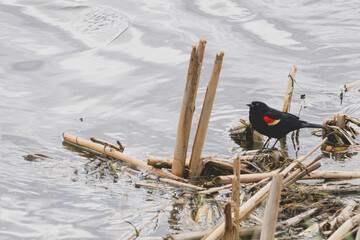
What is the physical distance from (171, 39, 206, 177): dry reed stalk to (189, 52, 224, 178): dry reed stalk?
4.1 inches

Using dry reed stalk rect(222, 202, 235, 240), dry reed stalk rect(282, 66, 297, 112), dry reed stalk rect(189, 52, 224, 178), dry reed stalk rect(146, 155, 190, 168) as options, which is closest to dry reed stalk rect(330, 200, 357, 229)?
dry reed stalk rect(222, 202, 235, 240)

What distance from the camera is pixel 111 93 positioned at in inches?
376

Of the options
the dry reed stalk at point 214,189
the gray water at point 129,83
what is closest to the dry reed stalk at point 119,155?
the gray water at point 129,83

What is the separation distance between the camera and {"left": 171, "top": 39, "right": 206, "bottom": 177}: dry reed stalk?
18.6 ft

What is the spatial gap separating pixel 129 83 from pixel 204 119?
13.7 ft

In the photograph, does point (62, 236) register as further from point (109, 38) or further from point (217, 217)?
point (109, 38)

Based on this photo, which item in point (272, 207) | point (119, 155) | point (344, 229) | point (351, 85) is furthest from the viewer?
point (351, 85)

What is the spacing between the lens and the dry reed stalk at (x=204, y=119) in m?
5.70

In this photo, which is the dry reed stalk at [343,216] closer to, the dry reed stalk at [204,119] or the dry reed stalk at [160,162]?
the dry reed stalk at [204,119]


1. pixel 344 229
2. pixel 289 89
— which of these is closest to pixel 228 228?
pixel 344 229

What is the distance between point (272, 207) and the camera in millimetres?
3291

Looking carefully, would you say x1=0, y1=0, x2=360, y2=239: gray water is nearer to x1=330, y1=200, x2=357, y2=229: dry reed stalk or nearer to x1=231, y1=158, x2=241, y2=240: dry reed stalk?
x1=330, y1=200, x2=357, y2=229: dry reed stalk

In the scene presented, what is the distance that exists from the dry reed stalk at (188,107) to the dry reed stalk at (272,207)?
255 centimetres

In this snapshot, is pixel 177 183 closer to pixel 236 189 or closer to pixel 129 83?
pixel 236 189
